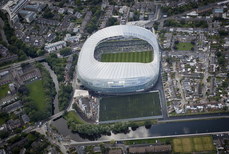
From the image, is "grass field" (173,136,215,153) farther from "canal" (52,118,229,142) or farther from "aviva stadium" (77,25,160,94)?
"aviva stadium" (77,25,160,94)

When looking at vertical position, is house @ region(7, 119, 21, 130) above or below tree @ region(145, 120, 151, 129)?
below

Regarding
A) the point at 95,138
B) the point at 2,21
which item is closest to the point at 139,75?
the point at 95,138

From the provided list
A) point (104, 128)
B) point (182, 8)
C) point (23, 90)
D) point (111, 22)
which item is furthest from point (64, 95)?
point (182, 8)

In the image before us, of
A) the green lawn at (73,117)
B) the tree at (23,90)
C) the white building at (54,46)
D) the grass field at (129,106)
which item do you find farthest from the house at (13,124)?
the white building at (54,46)

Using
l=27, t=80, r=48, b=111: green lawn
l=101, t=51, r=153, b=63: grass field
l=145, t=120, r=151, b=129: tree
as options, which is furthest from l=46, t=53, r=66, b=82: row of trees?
l=145, t=120, r=151, b=129: tree

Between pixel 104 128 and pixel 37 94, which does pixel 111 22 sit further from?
pixel 104 128

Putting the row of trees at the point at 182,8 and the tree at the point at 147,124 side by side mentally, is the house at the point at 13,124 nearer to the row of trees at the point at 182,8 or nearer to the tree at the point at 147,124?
the tree at the point at 147,124

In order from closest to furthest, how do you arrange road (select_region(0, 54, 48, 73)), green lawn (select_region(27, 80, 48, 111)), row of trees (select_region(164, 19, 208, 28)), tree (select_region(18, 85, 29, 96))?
green lawn (select_region(27, 80, 48, 111))
tree (select_region(18, 85, 29, 96))
road (select_region(0, 54, 48, 73))
row of trees (select_region(164, 19, 208, 28))
